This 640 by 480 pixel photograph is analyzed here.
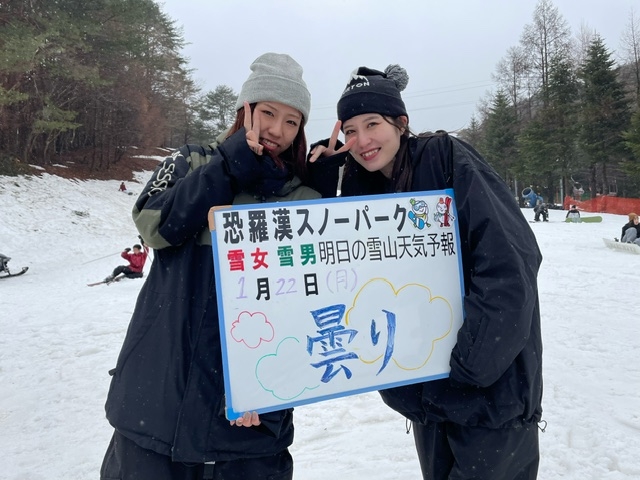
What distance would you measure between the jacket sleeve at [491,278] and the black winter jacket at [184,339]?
81cm

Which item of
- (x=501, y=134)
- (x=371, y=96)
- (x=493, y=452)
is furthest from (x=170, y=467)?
(x=501, y=134)

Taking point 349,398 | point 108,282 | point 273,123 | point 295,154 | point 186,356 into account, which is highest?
point 273,123

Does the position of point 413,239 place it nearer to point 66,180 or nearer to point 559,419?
point 559,419

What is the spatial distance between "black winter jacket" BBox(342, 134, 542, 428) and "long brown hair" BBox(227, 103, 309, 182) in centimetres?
54

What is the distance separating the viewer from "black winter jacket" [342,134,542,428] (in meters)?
1.68

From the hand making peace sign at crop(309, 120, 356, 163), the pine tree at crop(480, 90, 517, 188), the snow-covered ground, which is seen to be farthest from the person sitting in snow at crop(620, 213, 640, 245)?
the pine tree at crop(480, 90, 517, 188)

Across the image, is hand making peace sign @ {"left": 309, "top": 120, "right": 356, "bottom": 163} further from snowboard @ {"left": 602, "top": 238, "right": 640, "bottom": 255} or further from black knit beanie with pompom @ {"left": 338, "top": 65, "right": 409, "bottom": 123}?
snowboard @ {"left": 602, "top": 238, "right": 640, "bottom": 255}

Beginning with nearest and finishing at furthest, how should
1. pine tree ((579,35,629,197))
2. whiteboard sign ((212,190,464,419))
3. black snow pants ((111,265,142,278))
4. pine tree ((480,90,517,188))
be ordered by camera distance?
whiteboard sign ((212,190,464,419))
black snow pants ((111,265,142,278))
pine tree ((579,35,629,197))
pine tree ((480,90,517,188))

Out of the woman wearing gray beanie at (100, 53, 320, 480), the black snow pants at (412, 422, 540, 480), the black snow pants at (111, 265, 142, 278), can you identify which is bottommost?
the black snow pants at (111, 265, 142, 278)

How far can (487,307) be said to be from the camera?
1699mm

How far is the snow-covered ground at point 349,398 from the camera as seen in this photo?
10.4 feet

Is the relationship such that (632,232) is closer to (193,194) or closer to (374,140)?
(374,140)

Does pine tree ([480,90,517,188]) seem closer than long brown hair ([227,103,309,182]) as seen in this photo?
No

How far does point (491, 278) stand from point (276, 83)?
4.04 ft
